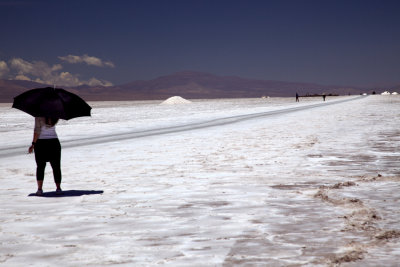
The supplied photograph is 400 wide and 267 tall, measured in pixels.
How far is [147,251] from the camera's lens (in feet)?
16.4

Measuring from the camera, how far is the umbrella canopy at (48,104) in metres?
7.53

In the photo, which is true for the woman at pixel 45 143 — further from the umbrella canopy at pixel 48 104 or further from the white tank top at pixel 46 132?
the umbrella canopy at pixel 48 104

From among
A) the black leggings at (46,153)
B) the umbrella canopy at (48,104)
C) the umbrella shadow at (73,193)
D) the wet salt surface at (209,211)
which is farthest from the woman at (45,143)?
the wet salt surface at (209,211)

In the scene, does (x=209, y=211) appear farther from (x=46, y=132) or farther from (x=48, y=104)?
(x=48, y=104)

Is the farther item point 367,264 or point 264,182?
point 264,182

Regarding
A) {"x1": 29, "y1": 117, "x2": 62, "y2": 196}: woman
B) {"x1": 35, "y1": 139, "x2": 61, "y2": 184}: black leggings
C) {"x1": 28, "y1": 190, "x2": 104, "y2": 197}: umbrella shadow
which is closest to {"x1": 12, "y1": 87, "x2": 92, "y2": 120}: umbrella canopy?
{"x1": 29, "y1": 117, "x2": 62, "y2": 196}: woman

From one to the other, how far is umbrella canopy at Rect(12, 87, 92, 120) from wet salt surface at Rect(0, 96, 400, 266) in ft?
3.92

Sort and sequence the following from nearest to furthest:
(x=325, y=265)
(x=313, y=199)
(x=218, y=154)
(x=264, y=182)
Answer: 1. (x=325, y=265)
2. (x=313, y=199)
3. (x=264, y=182)
4. (x=218, y=154)

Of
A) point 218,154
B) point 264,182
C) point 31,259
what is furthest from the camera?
point 218,154

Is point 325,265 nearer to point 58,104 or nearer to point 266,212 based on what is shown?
point 266,212

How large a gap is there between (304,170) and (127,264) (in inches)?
257

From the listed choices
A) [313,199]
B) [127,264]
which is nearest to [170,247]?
[127,264]

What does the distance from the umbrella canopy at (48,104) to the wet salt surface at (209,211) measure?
3.92 feet

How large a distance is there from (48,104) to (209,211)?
8.66 feet
